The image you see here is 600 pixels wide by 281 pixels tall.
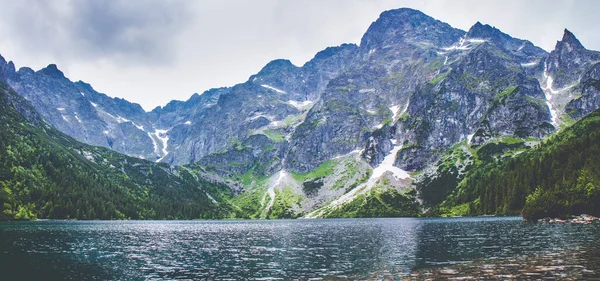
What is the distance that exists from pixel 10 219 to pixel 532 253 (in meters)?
227

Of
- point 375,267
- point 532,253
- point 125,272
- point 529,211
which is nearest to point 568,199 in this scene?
point 529,211

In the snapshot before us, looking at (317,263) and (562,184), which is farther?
(562,184)

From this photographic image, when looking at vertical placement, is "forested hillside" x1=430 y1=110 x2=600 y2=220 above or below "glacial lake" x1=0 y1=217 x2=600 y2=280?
above

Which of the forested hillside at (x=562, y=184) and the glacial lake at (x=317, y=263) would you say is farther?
the forested hillside at (x=562, y=184)

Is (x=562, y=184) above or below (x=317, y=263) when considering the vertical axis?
above

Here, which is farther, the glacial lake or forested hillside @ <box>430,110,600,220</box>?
forested hillside @ <box>430,110,600,220</box>

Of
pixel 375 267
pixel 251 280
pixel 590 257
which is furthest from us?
pixel 375 267

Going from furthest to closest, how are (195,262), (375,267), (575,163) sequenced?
1. (575,163)
2. (195,262)
3. (375,267)

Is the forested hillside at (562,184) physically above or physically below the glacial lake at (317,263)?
above

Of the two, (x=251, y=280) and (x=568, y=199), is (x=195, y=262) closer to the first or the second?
(x=251, y=280)

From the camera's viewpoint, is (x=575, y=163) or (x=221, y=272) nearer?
(x=221, y=272)

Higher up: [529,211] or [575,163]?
[575,163]

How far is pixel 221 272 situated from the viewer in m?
47.2

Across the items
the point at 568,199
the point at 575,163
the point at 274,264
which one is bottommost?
the point at 274,264
